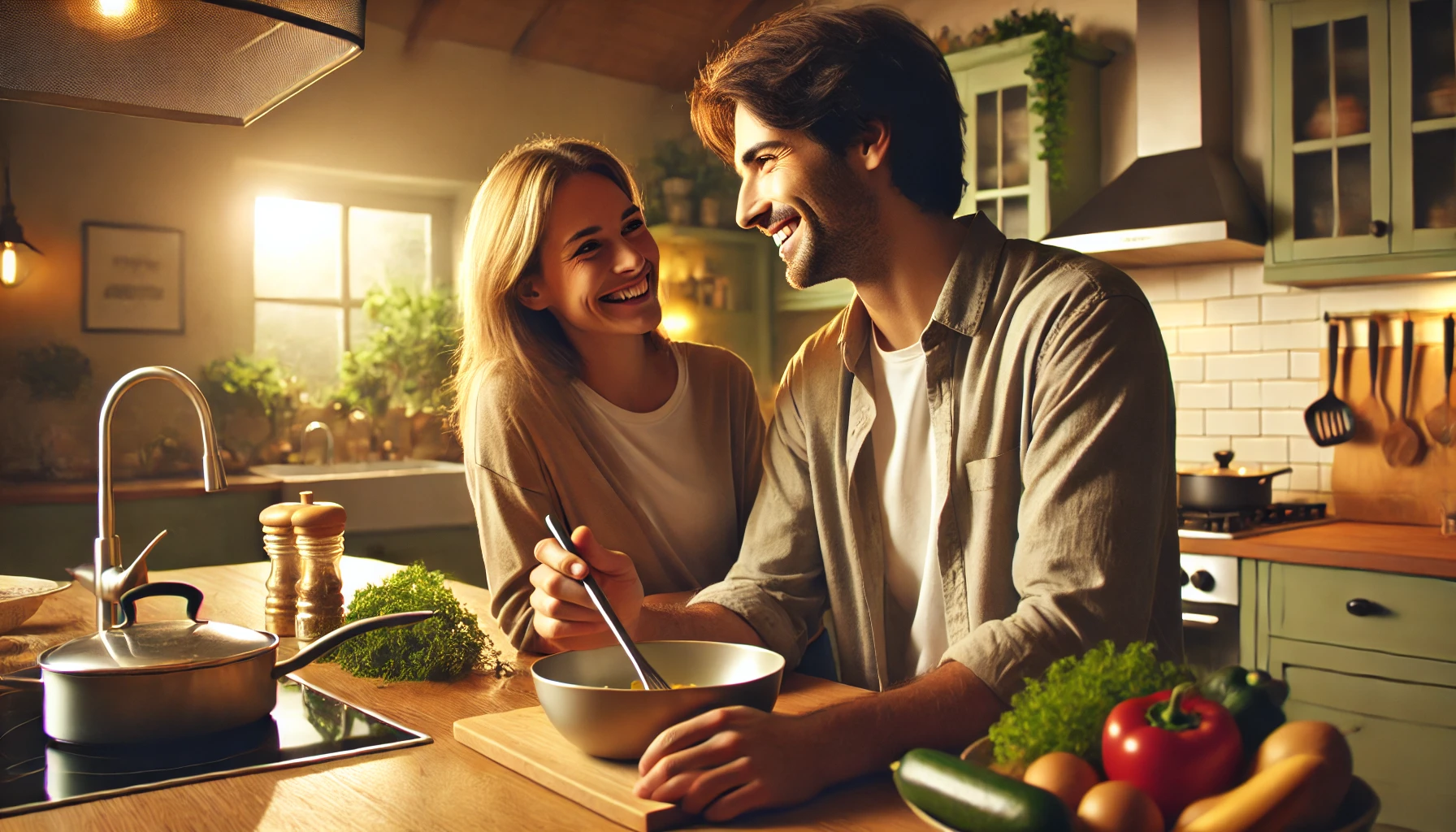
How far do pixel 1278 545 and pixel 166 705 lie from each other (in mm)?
2614

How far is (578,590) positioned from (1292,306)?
3.00 m

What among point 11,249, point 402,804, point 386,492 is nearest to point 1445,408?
point 402,804

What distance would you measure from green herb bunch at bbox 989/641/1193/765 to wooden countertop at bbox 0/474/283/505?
12.0ft

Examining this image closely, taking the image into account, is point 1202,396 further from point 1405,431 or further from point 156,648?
point 156,648

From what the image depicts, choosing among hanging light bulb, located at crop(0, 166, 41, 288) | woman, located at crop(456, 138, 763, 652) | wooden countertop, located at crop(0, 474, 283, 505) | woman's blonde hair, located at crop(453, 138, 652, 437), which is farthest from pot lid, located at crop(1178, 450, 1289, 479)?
hanging light bulb, located at crop(0, 166, 41, 288)

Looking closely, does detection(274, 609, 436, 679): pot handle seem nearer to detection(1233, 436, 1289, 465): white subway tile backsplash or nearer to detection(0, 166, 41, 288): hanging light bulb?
detection(1233, 436, 1289, 465): white subway tile backsplash

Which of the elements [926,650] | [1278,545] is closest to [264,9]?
[926,650]

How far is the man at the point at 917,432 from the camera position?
4.03 ft

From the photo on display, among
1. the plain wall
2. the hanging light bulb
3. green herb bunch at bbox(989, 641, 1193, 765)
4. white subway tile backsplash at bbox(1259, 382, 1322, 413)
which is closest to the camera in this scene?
green herb bunch at bbox(989, 641, 1193, 765)

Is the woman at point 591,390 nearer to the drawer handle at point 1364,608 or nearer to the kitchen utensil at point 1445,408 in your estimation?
the drawer handle at point 1364,608

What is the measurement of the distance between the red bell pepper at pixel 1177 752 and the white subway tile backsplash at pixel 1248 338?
315 cm

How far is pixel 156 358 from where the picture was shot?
184 inches

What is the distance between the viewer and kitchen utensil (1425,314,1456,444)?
321 centimetres

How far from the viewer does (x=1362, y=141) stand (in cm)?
313
